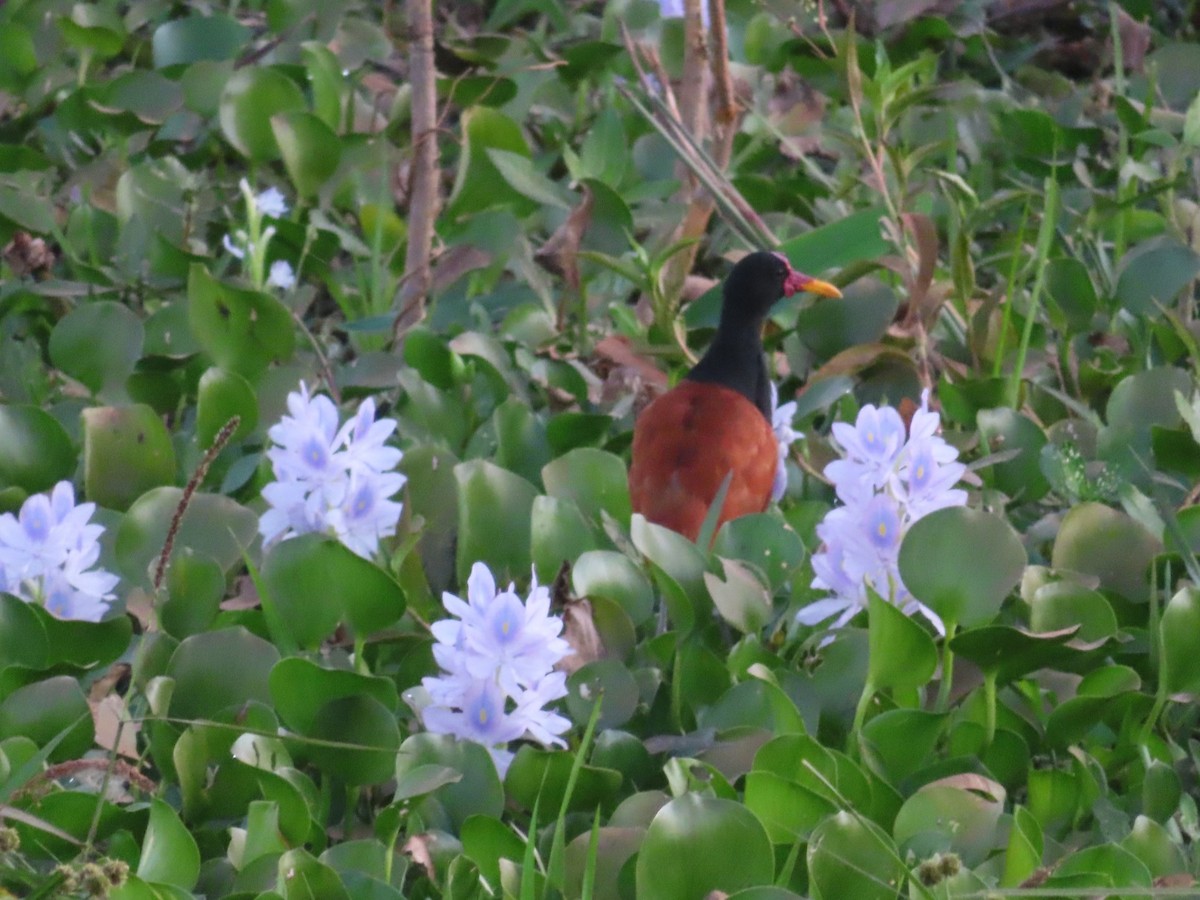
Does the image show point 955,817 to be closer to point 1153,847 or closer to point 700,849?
point 1153,847

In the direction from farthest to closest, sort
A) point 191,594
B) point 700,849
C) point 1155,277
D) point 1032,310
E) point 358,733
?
point 1155,277, point 1032,310, point 191,594, point 358,733, point 700,849

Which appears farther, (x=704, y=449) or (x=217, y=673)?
(x=704, y=449)

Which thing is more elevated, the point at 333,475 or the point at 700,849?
the point at 333,475

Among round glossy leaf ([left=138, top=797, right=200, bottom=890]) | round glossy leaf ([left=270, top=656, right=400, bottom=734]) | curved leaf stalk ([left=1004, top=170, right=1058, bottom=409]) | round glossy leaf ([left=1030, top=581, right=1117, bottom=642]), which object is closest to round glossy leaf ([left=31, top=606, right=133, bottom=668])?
round glossy leaf ([left=270, top=656, right=400, bottom=734])

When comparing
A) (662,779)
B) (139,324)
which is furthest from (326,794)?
(139,324)

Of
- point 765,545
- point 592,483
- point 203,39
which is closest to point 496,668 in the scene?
point 765,545

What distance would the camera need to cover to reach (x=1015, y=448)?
3.39 meters

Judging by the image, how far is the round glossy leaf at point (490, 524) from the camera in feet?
9.71

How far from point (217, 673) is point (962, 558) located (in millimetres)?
1034

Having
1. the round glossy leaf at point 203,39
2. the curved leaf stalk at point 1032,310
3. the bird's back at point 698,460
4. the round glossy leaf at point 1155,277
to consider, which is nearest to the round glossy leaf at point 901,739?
the bird's back at point 698,460

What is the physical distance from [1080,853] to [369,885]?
0.84m

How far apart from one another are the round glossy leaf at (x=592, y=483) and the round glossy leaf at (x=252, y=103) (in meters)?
1.68

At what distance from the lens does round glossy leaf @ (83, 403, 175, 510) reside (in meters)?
3.20

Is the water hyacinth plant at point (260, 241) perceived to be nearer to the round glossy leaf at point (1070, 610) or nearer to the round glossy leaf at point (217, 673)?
the round glossy leaf at point (217, 673)
